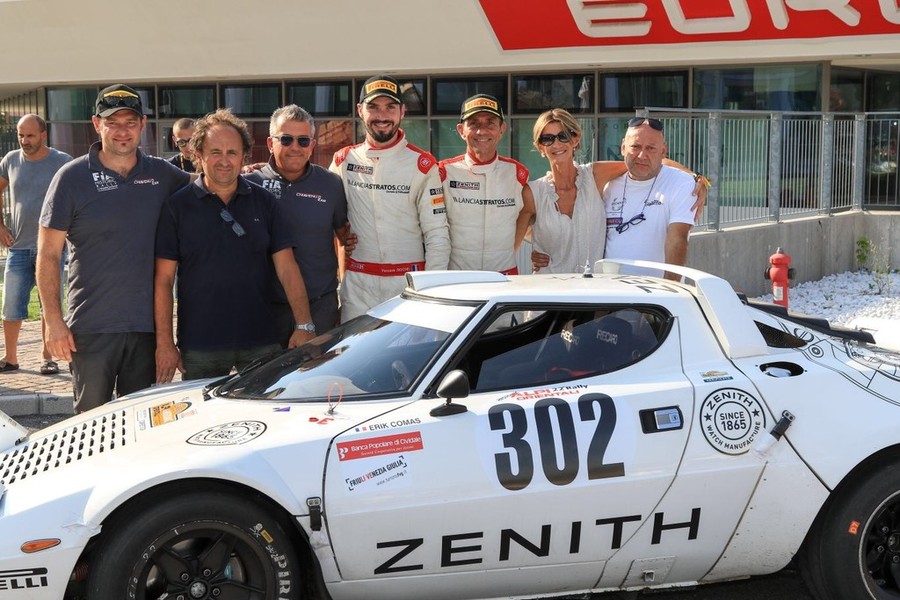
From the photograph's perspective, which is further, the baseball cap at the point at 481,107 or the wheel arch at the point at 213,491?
the baseball cap at the point at 481,107

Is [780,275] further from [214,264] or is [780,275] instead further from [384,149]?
[214,264]

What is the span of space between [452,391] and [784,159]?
36.1 feet

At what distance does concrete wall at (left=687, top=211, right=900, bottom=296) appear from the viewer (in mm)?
12102

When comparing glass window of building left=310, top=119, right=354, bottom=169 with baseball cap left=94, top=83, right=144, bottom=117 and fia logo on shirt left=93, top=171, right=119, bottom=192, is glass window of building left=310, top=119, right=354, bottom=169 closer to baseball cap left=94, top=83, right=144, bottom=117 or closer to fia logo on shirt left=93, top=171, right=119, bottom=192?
baseball cap left=94, top=83, right=144, bottom=117

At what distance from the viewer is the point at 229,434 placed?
379cm

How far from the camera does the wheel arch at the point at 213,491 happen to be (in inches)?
138

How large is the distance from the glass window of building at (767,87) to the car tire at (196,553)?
15492mm

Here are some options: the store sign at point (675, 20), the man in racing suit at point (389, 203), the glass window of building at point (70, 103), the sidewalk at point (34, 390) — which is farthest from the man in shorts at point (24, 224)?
the glass window of building at point (70, 103)

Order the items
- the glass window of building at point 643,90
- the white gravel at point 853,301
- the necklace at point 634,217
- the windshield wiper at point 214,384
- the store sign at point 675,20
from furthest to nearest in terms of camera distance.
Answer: the glass window of building at point 643,90 → the store sign at point 675,20 → the white gravel at point 853,301 → the necklace at point 634,217 → the windshield wiper at point 214,384

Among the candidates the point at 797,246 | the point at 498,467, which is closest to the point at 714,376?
the point at 498,467

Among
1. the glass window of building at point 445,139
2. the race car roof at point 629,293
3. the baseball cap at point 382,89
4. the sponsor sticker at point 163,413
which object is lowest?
the sponsor sticker at point 163,413

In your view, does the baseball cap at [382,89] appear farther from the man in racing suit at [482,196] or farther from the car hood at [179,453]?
the car hood at [179,453]

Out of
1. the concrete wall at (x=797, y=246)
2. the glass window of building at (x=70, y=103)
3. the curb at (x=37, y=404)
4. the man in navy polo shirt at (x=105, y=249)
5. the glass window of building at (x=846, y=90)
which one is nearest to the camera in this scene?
the man in navy polo shirt at (x=105, y=249)

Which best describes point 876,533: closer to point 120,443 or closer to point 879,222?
point 120,443
